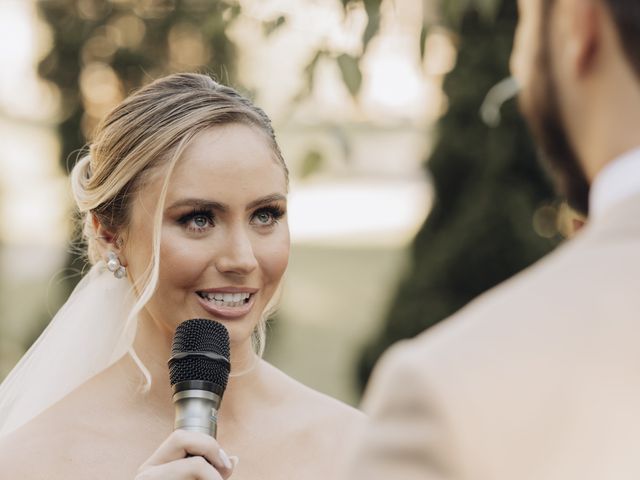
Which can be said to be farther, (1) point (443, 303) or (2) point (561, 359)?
(1) point (443, 303)

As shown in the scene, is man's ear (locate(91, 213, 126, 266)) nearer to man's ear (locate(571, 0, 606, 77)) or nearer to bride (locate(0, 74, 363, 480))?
bride (locate(0, 74, 363, 480))

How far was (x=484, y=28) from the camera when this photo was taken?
373 inches

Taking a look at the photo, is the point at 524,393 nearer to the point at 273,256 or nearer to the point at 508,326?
the point at 508,326

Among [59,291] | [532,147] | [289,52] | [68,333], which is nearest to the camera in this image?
[68,333]

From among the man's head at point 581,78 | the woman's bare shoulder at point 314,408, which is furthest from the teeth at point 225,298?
the man's head at point 581,78

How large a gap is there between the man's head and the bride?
1.95 m

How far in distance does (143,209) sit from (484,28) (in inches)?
258

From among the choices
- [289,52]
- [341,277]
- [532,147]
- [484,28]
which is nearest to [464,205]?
[532,147]

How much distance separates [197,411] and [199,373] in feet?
0.48

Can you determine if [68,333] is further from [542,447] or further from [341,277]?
[341,277]

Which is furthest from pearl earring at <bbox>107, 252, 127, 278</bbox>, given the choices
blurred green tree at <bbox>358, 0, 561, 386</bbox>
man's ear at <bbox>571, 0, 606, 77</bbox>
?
blurred green tree at <bbox>358, 0, 561, 386</bbox>

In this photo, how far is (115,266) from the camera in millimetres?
3611

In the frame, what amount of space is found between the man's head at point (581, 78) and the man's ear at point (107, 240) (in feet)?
7.50

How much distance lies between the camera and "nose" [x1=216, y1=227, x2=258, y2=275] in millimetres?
3379
